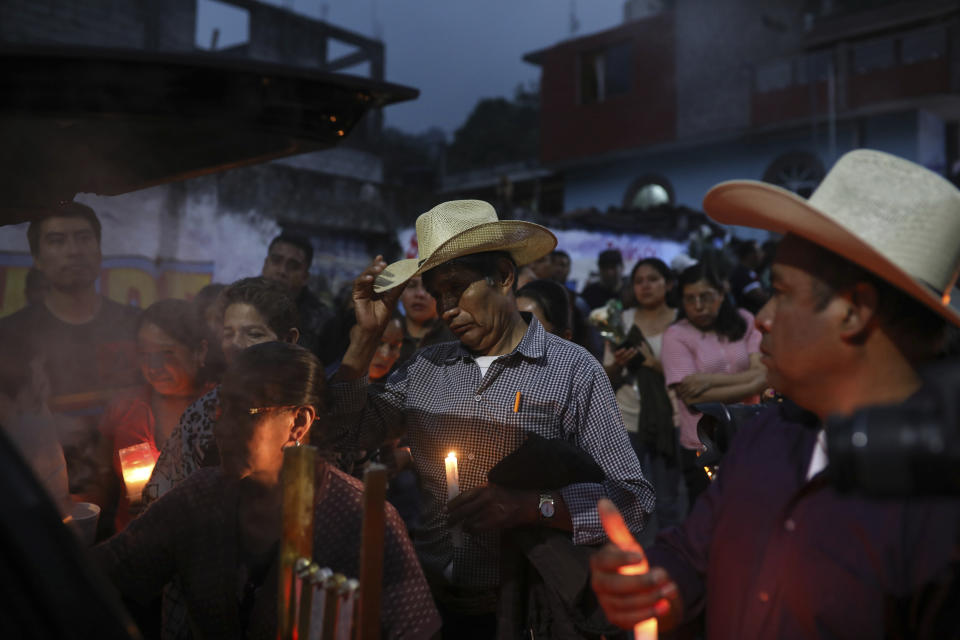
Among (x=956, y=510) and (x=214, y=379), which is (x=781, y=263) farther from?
(x=214, y=379)

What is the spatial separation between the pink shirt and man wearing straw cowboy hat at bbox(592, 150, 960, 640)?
3617mm

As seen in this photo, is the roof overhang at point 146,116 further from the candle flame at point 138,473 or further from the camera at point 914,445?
the camera at point 914,445

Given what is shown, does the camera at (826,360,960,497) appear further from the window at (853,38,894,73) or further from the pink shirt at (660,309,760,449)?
the window at (853,38,894,73)

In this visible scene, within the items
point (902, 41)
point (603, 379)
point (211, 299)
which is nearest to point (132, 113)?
point (603, 379)

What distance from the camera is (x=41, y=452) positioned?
8.37ft

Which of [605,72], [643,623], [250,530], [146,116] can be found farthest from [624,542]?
[605,72]

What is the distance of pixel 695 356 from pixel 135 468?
3.97m

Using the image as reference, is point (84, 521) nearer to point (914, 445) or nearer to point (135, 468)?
point (135, 468)

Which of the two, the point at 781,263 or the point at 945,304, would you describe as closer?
the point at 945,304

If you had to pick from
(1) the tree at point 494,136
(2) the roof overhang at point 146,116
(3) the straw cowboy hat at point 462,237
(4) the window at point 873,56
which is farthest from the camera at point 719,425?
(1) the tree at point 494,136

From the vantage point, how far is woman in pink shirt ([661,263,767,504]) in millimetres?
5305

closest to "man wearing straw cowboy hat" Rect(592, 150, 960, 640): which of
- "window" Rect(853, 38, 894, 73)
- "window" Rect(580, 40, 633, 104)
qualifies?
"window" Rect(853, 38, 894, 73)

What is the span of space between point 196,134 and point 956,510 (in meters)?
1.95

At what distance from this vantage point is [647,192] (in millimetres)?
26828
